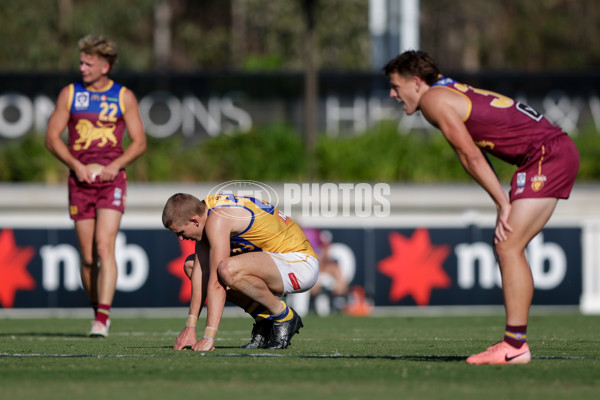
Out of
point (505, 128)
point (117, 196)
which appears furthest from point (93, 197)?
point (505, 128)

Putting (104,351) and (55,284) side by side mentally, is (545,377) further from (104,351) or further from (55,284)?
(55,284)

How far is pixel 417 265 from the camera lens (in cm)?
1486

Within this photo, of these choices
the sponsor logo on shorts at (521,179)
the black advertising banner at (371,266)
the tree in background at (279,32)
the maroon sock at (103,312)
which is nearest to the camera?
the sponsor logo on shorts at (521,179)

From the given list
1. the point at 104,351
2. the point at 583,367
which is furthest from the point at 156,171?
the point at 583,367

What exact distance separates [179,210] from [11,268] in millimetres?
8878

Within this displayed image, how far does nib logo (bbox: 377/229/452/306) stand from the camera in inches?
585

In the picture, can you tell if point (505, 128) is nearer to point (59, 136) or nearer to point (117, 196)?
point (117, 196)

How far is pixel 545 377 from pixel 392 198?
1214cm

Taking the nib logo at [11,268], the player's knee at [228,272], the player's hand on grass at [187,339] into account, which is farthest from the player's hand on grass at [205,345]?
the nib logo at [11,268]

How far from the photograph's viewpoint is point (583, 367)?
5422mm

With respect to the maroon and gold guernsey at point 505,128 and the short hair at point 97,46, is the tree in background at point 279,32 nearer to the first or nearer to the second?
the short hair at point 97,46

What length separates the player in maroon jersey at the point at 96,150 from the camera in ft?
27.5

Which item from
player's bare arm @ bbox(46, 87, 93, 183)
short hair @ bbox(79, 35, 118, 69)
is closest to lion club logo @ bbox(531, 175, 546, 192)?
player's bare arm @ bbox(46, 87, 93, 183)

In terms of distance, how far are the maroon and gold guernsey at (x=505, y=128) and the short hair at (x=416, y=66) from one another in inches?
7.5
